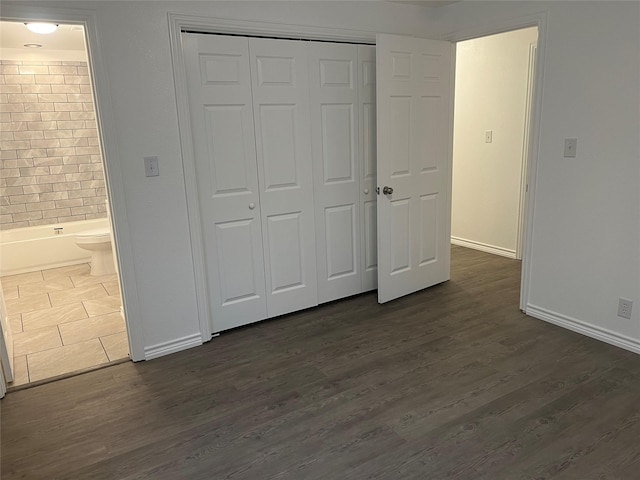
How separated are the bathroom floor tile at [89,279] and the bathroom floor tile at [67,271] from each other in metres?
0.14

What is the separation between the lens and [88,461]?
78.2 inches

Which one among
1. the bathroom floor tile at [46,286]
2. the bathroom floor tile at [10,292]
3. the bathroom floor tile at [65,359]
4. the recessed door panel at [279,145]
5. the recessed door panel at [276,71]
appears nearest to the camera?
the bathroom floor tile at [65,359]

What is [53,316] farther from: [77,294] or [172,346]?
[172,346]

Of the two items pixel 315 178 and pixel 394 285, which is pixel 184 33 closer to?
pixel 315 178

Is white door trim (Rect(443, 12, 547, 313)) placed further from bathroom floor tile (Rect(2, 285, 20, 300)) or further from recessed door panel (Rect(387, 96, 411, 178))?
bathroom floor tile (Rect(2, 285, 20, 300))

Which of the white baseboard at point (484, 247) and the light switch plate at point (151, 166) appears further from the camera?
the white baseboard at point (484, 247)

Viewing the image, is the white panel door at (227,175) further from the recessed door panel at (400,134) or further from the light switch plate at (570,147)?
the light switch plate at (570,147)

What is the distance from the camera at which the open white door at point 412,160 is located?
10.7ft

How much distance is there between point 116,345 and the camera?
9.99ft

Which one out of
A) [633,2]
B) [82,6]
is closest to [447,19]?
[633,2]

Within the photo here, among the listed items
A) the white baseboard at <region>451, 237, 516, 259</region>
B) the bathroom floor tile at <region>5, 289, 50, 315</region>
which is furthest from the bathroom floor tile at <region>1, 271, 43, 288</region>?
the white baseboard at <region>451, 237, 516, 259</region>

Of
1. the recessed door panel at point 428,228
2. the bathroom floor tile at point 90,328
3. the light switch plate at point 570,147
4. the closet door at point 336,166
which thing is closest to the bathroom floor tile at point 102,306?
the bathroom floor tile at point 90,328

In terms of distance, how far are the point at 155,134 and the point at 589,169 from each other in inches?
101

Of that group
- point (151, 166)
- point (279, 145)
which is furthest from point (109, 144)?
point (279, 145)
